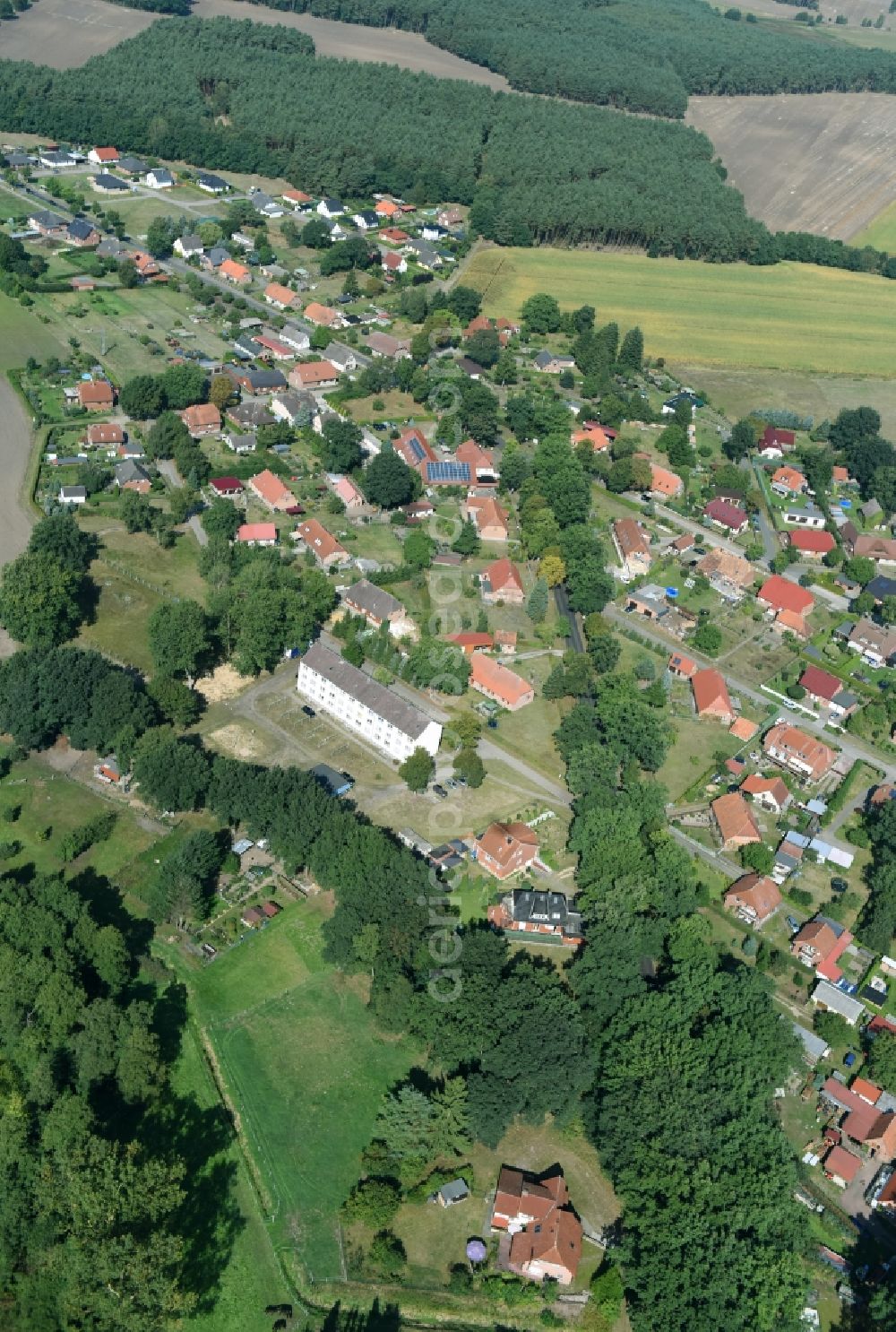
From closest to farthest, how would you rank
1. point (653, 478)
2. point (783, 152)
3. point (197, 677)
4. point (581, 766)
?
1. point (581, 766)
2. point (197, 677)
3. point (653, 478)
4. point (783, 152)

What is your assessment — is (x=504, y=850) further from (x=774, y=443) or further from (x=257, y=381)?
(x=774, y=443)

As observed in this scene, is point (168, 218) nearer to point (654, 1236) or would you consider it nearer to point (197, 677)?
point (197, 677)

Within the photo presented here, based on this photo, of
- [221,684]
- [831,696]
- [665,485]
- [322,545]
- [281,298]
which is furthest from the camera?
[281,298]

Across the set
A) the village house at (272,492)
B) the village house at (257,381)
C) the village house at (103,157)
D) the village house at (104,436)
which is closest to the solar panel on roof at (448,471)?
the village house at (272,492)

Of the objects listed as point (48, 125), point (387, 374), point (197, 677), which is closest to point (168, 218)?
point (48, 125)

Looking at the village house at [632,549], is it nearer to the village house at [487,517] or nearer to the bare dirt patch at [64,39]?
the village house at [487,517]

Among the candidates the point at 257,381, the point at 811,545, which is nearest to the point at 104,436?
the point at 257,381
